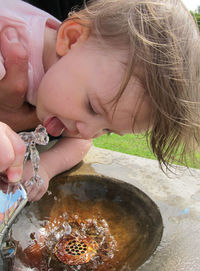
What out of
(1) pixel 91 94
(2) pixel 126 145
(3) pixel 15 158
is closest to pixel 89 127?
(1) pixel 91 94

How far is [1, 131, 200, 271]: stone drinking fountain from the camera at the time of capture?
2.73 ft

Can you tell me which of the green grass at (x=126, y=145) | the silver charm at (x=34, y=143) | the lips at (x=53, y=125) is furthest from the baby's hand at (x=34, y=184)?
the green grass at (x=126, y=145)

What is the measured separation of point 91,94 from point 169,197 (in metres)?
0.46

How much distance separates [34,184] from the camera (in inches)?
38.8

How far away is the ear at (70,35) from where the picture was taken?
875mm

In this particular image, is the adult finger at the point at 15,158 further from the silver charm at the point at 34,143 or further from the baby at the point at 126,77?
the silver charm at the point at 34,143

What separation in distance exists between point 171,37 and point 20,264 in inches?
26.2

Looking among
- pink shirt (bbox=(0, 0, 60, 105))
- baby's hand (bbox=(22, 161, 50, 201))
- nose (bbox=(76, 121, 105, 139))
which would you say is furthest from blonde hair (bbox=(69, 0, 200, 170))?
baby's hand (bbox=(22, 161, 50, 201))

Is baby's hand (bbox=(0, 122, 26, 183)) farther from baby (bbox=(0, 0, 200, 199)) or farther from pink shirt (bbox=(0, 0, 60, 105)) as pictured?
pink shirt (bbox=(0, 0, 60, 105))

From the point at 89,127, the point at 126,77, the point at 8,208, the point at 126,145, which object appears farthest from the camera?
the point at 126,145

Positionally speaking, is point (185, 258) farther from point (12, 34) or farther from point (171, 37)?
point (12, 34)

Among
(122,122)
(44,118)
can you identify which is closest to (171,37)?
(122,122)

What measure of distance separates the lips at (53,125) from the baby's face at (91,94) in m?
0.03

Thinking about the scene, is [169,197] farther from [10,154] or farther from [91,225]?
[10,154]
